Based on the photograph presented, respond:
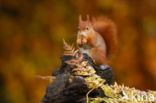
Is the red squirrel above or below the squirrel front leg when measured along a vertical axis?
above

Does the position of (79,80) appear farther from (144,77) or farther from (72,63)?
(144,77)

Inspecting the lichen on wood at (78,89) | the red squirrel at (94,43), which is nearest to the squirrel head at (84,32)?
the red squirrel at (94,43)

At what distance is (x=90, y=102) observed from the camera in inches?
27.5

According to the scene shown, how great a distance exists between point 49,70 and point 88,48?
1228mm

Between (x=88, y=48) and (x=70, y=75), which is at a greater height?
(x=88, y=48)

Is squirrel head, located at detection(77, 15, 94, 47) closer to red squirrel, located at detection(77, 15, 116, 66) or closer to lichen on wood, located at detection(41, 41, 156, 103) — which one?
red squirrel, located at detection(77, 15, 116, 66)

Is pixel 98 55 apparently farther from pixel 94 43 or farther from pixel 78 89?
pixel 78 89

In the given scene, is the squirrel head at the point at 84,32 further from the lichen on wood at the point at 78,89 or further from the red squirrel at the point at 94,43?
the lichen on wood at the point at 78,89

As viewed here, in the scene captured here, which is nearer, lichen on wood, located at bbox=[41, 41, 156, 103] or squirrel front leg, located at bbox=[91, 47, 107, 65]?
lichen on wood, located at bbox=[41, 41, 156, 103]

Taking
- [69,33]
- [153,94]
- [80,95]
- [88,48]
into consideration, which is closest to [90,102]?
[80,95]

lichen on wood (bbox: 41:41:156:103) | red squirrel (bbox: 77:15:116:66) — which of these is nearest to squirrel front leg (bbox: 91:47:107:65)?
red squirrel (bbox: 77:15:116:66)

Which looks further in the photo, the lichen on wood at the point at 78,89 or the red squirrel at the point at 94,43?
the red squirrel at the point at 94,43

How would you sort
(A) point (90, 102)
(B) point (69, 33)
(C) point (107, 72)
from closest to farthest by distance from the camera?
(A) point (90, 102) → (C) point (107, 72) → (B) point (69, 33)


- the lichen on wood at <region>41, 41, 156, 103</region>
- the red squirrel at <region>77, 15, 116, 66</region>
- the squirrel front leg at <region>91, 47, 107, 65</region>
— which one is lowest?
the lichen on wood at <region>41, 41, 156, 103</region>
